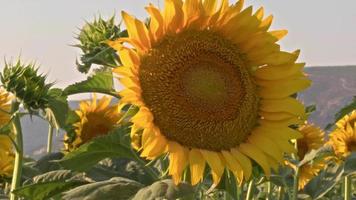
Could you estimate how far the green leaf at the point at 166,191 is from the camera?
2111mm

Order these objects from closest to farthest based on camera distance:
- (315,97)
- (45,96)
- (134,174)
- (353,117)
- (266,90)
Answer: (266,90) < (134,174) < (45,96) < (353,117) < (315,97)

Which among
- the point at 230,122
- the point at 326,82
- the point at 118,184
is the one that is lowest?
the point at 118,184

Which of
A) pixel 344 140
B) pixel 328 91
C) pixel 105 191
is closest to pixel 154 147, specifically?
pixel 105 191

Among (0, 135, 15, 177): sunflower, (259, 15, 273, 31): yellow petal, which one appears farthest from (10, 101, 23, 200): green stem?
(259, 15, 273, 31): yellow petal

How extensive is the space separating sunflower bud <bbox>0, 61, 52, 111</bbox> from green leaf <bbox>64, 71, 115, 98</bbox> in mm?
580

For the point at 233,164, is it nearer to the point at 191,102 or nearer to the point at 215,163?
the point at 215,163

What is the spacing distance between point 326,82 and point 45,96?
3406 inches

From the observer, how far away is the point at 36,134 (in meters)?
114

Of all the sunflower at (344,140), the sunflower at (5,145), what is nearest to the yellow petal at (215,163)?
the sunflower at (5,145)

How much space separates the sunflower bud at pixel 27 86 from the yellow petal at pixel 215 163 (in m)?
0.96

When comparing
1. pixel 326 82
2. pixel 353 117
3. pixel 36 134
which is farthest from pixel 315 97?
pixel 353 117

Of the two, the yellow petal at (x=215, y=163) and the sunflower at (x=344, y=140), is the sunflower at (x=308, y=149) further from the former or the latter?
the yellow petal at (x=215, y=163)

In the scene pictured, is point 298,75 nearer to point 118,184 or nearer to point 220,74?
point 220,74

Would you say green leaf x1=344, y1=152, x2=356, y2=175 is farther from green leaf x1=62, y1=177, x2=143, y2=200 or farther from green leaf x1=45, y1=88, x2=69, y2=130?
green leaf x1=62, y1=177, x2=143, y2=200
